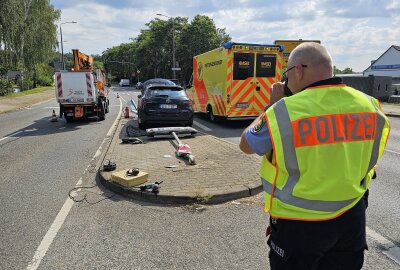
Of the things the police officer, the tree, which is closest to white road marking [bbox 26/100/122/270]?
the police officer

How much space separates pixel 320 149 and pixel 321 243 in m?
0.49

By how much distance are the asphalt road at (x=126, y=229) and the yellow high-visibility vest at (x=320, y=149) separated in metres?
1.77

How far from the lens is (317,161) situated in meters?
1.72

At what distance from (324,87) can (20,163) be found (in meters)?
7.70

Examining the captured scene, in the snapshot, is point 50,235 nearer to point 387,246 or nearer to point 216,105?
point 387,246

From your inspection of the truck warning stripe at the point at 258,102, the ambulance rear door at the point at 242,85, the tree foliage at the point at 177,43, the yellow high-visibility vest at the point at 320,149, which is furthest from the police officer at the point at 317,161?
the tree foliage at the point at 177,43

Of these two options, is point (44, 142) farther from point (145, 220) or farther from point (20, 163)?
point (145, 220)

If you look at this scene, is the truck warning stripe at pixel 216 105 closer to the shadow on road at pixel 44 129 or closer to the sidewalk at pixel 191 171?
the sidewalk at pixel 191 171

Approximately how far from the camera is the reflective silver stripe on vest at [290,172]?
5.65 feet

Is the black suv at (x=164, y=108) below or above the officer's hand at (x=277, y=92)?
below

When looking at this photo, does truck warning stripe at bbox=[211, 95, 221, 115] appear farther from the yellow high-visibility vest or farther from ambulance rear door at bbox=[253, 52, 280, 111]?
the yellow high-visibility vest

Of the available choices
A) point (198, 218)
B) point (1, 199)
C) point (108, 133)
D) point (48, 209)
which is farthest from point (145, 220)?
point (108, 133)

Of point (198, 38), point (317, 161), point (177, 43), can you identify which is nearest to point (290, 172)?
point (317, 161)

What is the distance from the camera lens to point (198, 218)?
4477mm
